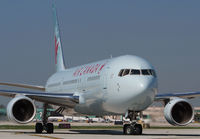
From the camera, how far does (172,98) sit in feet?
73.8

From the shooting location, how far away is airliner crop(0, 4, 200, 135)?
19719 millimetres

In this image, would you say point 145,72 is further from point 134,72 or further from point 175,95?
point 175,95

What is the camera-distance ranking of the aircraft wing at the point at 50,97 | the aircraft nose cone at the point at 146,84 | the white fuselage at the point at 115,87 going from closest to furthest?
the aircraft nose cone at the point at 146,84 → the white fuselage at the point at 115,87 → the aircraft wing at the point at 50,97

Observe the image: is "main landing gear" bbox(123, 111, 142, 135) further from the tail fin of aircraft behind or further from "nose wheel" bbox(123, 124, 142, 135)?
the tail fin of aircraft behind

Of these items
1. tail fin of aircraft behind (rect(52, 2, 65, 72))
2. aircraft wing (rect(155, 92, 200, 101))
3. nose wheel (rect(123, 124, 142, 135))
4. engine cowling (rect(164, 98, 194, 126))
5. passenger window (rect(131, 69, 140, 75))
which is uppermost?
tail fin of aircraft behind (rect(52, 2, 65, 72))

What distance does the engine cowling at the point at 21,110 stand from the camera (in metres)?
21.8

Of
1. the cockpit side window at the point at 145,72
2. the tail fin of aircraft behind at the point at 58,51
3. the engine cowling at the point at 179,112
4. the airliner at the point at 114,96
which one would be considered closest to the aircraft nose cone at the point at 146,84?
the airliner at the point at 114,96

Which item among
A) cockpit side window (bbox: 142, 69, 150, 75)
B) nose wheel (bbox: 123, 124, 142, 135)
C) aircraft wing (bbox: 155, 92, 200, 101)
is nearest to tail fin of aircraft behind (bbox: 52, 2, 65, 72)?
aircraft wing (bbox: 155, 92, 200, 101)

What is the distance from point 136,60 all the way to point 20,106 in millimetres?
6695

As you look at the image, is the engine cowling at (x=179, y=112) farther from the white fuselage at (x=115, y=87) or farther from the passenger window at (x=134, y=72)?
the passenger window at (x=134, y=72)

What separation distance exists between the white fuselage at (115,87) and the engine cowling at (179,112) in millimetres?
1758

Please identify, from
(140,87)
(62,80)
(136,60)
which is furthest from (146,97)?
(62,80)

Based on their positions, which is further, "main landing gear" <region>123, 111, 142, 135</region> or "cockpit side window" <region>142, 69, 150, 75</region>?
"main landing gear" <region>123, 111, 142, 135</region>

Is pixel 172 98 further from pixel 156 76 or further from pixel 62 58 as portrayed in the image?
pixel 62 58
